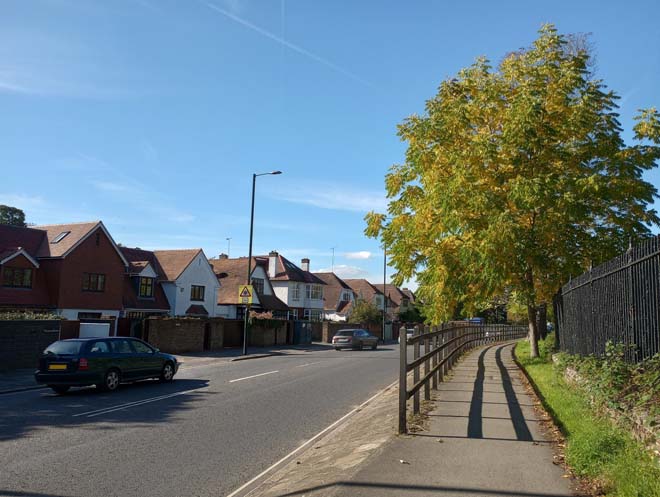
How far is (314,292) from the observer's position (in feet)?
218

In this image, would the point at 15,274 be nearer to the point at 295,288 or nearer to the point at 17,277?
the point at 17,277

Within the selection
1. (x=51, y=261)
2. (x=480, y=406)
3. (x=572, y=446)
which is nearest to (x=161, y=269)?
(x=51, y=261)

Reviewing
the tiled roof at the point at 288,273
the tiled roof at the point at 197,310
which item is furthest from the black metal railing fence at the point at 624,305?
the tiled roof at the point at 288,273

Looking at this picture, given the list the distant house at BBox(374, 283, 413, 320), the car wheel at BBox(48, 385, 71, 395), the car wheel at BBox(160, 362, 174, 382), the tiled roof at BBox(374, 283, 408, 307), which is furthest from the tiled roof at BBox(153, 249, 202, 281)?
the tiled roof at BBox(374, 283, 408, 307)

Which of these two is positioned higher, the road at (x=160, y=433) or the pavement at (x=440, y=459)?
the pavement at (x=440, y=459)

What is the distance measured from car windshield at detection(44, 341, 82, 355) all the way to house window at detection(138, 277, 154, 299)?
90.4 feet

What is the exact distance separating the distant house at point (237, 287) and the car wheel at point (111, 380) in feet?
122

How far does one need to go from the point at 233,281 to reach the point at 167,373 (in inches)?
1515

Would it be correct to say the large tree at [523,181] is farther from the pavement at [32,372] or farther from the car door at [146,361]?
the pavement at [32,372]

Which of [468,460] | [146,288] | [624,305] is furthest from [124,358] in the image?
[146,288]

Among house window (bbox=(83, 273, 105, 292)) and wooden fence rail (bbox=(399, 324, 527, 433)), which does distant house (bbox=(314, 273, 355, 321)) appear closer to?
house window (bbox=(83, 273, 105, 292))

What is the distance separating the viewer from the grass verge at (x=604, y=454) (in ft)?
16.6

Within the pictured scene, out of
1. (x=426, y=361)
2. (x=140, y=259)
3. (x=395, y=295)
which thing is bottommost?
(x=426, y=361)

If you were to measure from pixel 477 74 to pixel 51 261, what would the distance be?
27419 mm
